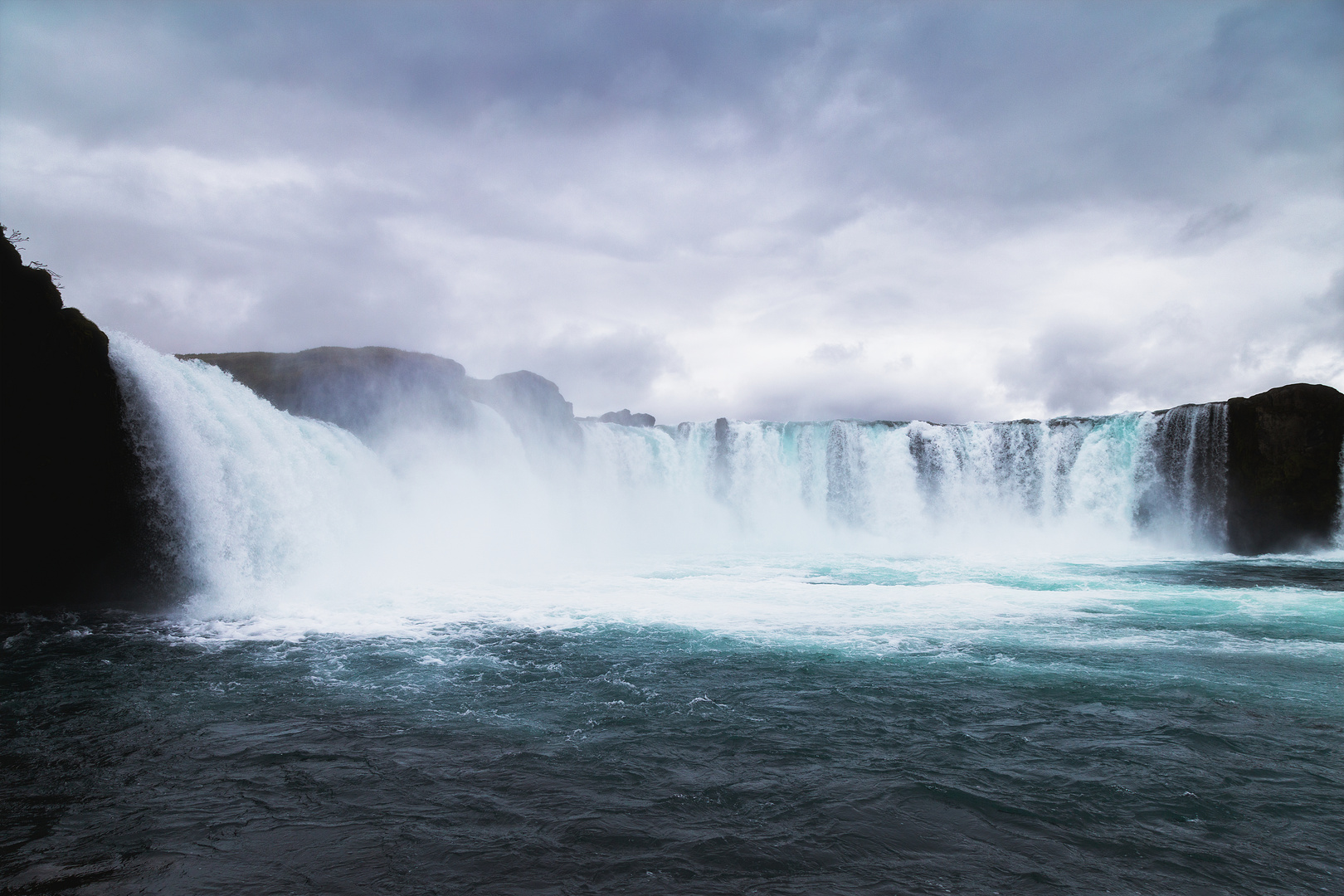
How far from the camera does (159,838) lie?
4.48 meters

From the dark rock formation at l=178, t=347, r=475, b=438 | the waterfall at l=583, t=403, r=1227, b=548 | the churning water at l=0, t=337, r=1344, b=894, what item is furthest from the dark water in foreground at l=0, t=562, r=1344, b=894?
the waterfall at l=583, t=403, r=1227, b=548

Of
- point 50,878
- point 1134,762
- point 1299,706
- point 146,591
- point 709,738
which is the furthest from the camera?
point 146,591

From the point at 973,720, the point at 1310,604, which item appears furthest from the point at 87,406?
the point at 1310,604

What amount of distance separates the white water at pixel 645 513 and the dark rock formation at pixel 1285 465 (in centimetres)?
79

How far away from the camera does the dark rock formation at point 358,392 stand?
99.6 feet

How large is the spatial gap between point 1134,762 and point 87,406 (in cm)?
1564

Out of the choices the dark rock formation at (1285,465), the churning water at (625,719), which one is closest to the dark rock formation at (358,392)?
the churning water at (625,719)

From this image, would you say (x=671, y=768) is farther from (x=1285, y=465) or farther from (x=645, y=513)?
(x=645, y=513)

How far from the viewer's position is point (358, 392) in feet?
100

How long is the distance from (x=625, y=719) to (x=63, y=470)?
37.7 feet

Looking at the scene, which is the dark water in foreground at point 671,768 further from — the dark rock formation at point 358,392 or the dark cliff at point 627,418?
the dark cliff at point 627,418

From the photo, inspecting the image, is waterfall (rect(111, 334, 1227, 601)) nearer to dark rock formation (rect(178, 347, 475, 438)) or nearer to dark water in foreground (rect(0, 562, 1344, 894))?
dark rock formation (rect(178, 347, 475, 438))

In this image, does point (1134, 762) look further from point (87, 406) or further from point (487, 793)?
point (87, 406)

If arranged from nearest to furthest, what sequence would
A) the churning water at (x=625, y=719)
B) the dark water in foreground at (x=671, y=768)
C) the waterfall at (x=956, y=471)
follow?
1. the dark water in foreground at (x=671, y=768)
2. the churning water at (x=625, y=719)
3. the waterfall at (x=956, y=471)
